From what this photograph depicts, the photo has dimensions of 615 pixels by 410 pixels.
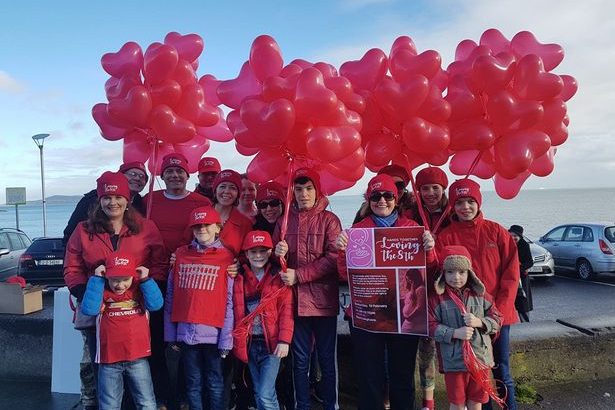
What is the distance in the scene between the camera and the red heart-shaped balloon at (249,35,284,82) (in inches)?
146

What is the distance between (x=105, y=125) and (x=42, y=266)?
724cm

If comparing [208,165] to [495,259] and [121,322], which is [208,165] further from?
[495,259]

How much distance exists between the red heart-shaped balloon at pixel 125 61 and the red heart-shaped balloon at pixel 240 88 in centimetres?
77

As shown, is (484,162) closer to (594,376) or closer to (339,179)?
(339,179)

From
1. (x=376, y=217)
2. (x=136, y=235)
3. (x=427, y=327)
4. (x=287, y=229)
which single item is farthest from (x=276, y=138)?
(x=427, y=327)

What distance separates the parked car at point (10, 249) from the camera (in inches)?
456

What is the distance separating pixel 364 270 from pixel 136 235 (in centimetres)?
184

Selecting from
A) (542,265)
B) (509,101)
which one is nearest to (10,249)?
(509,101)

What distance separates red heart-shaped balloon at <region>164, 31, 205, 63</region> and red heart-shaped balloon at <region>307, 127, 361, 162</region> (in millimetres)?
1733

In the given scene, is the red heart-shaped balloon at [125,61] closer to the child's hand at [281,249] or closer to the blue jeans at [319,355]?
the child's hand at [281,249]

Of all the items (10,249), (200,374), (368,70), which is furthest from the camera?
(10,249)

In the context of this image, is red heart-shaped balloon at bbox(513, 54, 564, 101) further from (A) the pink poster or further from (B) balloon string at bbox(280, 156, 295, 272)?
(B) balloon string at bbox(280, 156, 295, 272)

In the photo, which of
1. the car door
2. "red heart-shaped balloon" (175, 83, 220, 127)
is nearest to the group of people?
"red heart-shaped balloon" (175, 83, 220, 127)

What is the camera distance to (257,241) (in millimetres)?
3635
